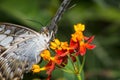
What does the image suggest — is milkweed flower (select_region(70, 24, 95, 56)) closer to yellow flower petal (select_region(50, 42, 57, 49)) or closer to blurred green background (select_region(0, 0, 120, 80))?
yellow flower petal (select_region(50, 42, 57, 49))

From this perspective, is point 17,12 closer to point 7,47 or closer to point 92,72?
point 92,72

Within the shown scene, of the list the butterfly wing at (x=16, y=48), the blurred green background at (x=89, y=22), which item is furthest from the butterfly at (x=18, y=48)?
the blurred green background at (x=89, y=22)

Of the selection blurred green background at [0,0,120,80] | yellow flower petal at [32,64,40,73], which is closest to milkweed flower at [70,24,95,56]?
yellow flower petal at [32,64,40,73]

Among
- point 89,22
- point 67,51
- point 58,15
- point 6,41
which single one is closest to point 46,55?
point 67,51

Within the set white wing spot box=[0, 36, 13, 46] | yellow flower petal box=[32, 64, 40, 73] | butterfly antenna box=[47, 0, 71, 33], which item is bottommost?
yellow flower petal box=[32, 64, 40, 73]

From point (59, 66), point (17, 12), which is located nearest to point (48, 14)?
point (17, 12)

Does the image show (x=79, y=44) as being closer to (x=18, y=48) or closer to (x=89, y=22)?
(x=18, y=48)
